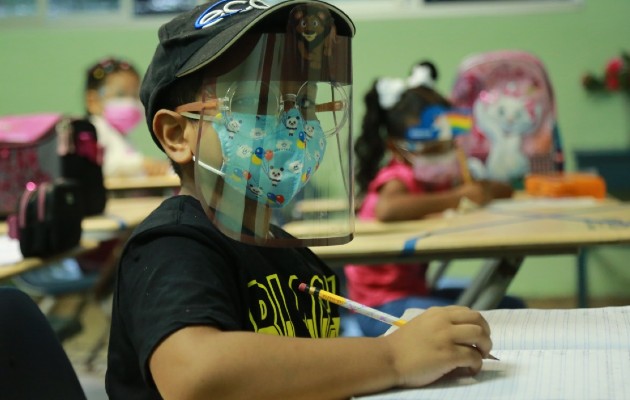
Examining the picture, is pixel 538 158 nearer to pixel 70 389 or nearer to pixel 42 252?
pixel 42 252

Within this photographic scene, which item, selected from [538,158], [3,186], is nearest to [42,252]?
[3,186]

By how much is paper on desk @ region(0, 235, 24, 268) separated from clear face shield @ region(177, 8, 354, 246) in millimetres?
1105

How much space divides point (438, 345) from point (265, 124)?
0.28 metres

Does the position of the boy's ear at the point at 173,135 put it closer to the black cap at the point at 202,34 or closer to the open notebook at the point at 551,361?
the black cap at the point at 202,34

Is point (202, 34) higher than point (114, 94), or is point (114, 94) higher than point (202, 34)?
point (202, 34)

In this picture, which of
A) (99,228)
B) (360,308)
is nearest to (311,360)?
(360,308)

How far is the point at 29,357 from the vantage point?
0.99 m

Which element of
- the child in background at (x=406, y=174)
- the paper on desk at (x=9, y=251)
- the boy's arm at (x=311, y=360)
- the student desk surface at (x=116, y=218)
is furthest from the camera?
the student desk surface at (x=116, y=218)

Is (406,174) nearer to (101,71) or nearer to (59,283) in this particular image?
(59,283)

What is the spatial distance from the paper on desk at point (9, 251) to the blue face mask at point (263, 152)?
3.67 ft

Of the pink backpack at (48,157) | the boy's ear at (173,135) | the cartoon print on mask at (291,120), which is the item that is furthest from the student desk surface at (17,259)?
the cartoon print on mask at (291,120)

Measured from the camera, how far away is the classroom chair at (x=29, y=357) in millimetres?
959

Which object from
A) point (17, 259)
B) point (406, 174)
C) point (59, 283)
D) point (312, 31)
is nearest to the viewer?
point (312, 31)

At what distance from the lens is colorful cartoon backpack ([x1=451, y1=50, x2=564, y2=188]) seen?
314cm
